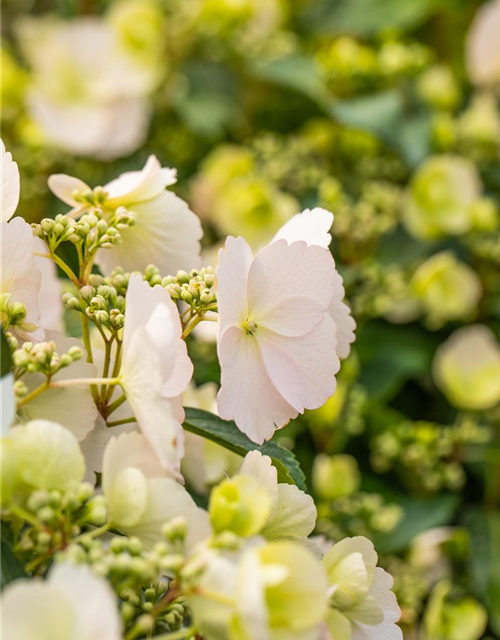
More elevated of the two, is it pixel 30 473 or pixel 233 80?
pixel 30 473

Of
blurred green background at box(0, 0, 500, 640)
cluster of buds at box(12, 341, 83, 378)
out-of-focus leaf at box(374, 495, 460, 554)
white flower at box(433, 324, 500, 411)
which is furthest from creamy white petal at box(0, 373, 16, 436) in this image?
white flower at box(433, 324, 500, 411)

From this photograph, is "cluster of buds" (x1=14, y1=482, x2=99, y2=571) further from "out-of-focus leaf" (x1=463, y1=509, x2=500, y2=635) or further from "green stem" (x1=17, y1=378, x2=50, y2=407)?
"out-of-focus leaf" (x1=463, y1=509, x2=500, y2=635)

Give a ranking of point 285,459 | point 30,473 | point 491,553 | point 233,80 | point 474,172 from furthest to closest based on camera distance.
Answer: point 233,80 < point 474,172 < point 491,553 < point 285,459 < point 30,473

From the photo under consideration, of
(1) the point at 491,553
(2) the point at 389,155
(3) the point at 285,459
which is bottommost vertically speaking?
(1) the point at 491,553

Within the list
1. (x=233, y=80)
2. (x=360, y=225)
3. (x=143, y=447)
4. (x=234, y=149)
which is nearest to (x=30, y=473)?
(x=143, y=447)

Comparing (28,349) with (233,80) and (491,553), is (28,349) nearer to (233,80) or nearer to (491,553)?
(491,553)

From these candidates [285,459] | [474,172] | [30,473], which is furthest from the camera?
[474,172]

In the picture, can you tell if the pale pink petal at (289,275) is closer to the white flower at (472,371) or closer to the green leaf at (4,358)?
the green leaf at (4,358)
